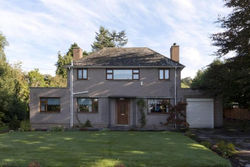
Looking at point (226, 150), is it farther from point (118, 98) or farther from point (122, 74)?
point (122, 74)

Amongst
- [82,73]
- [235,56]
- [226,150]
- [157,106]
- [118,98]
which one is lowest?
[226,150]

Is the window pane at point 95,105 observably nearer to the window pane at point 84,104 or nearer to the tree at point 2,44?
the window pane at point 84,104

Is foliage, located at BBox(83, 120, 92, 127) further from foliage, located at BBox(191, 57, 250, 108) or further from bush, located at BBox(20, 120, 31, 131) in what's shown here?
foliage, located at BBox(191, 57, 250, 108)

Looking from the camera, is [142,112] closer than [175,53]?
Yes

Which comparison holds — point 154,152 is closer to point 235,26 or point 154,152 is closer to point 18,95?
point 235,26

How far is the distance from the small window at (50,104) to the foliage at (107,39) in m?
33.2

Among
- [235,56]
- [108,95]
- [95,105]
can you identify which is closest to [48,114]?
[95,105]

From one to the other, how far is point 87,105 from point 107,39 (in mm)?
35881

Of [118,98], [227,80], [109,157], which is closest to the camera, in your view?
[109,157]

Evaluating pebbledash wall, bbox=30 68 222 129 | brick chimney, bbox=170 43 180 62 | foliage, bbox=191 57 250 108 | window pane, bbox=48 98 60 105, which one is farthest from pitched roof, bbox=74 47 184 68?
window pane, bbox=48 98 60 105

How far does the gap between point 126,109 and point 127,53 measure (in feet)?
21.1

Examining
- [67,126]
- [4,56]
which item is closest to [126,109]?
[67,126]

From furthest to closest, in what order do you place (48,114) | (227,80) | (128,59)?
1. (128,59)
2. (48,114)
3. (227,80)

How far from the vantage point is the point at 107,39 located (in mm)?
50719
